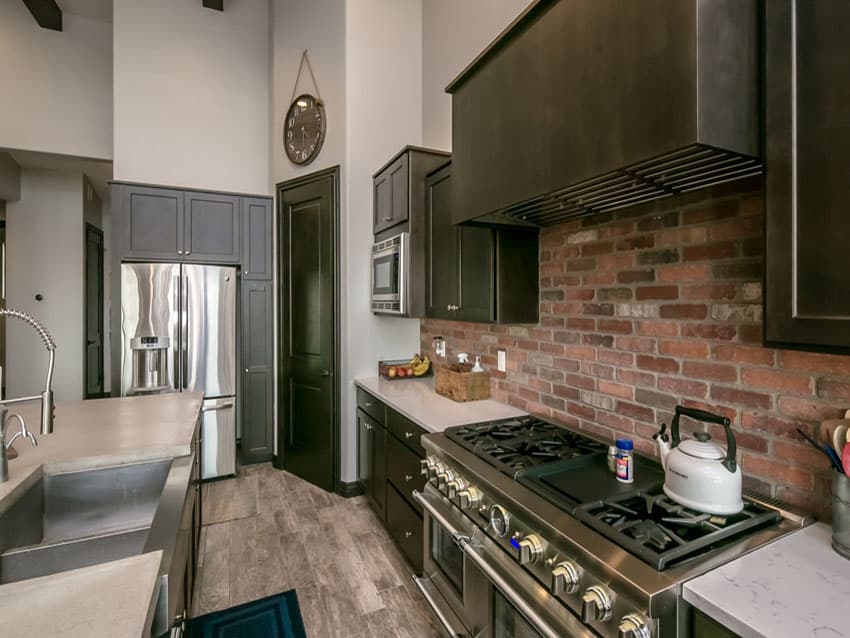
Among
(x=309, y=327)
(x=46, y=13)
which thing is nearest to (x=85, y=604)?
(x=309, y=327)

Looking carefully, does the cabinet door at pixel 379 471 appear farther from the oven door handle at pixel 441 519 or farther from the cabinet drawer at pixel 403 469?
the oven door handle at pixel 441 519

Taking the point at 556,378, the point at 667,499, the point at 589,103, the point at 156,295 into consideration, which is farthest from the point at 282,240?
Result: the point at 667,499

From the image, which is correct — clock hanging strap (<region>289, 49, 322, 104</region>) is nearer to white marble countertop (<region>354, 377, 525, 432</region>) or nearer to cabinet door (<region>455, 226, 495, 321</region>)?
cabinet door (<region>455, 226, 495, 321</region>)

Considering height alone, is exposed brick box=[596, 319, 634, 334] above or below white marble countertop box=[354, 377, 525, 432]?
above

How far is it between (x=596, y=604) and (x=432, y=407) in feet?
4.89

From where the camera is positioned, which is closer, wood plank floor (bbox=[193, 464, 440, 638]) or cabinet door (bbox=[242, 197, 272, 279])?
wood plank floor (bbox=[193, 464, 440, 638])

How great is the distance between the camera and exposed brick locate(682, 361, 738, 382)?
133 cm

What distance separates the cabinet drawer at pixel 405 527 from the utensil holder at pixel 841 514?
63.6 inches

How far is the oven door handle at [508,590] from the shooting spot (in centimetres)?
115

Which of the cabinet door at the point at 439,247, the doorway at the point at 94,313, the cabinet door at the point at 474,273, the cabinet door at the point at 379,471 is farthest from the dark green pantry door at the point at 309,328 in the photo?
the doorway at the point at 94,313

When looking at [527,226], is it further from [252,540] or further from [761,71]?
[252,540]

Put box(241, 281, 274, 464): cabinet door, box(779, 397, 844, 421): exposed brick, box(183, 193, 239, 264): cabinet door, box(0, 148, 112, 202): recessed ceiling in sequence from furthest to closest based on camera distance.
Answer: box(0, 148, 112, 202): recessed ceiling, box(241, 281, 274, 464): cabinet door, box(183, 193, 239, 264): cabinet door, box(779, 397, 844, 421): exposed brick

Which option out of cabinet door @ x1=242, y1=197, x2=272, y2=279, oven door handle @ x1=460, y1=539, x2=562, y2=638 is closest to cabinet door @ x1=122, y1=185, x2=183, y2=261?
cabinet door @ x1=242, y1=197, x2=272, y2=279

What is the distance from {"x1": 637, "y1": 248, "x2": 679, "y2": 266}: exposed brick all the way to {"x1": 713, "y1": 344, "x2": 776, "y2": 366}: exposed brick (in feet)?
1.13
